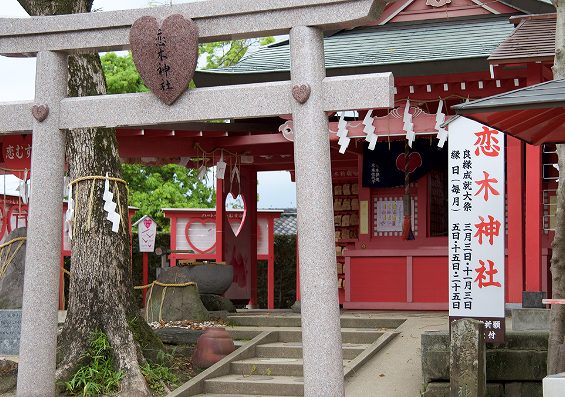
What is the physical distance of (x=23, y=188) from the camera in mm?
16922

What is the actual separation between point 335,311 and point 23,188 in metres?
9.99

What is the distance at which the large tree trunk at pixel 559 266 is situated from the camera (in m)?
8.85

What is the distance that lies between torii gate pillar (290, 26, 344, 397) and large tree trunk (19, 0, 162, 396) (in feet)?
12.1

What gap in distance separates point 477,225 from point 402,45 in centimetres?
529

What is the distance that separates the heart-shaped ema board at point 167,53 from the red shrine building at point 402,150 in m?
4.42

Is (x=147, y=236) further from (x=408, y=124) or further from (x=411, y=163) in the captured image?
(x=408, y=124)

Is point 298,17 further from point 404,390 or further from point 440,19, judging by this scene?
point 440,19

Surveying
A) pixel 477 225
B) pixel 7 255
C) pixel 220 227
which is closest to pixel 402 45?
pixel 220 227

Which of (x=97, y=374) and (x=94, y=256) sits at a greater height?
(x=94, y=256)

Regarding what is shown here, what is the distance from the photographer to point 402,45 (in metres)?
14.6

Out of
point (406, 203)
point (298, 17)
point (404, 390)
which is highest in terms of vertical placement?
point (298, 17)

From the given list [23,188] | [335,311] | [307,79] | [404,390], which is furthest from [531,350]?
[23,188]

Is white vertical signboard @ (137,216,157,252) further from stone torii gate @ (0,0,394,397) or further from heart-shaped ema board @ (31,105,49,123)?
heart-shaped ema board @ (31,105,49,123)

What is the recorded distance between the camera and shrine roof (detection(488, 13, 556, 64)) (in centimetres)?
1160
